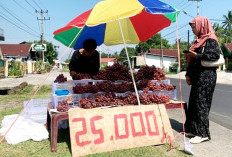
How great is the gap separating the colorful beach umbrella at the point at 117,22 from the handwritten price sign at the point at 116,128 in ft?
5.05

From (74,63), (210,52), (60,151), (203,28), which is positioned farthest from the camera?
(74,63)

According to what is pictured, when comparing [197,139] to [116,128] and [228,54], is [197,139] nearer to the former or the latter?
[116,128]

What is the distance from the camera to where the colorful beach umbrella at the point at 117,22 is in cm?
404

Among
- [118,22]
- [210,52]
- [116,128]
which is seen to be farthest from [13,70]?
[210,52]

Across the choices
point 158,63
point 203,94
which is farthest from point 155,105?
point 158,63

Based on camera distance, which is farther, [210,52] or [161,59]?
[161,59]

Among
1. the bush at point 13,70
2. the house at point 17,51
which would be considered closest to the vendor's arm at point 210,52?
the bush at point 13,70

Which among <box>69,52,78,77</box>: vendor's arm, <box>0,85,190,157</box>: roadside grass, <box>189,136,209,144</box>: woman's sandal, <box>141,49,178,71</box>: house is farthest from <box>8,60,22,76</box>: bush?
<box>141,49,178,71</box>: house

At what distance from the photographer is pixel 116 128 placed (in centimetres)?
411

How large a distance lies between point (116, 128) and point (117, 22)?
12.0 ft

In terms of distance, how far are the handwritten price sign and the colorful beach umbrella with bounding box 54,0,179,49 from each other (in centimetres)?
154

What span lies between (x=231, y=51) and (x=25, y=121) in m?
41.0

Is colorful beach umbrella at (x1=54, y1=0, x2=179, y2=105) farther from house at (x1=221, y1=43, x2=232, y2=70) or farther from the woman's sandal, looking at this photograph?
house at (x1=221, y1=43, x2=232, y2=70)

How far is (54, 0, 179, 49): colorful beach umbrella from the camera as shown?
404cm
